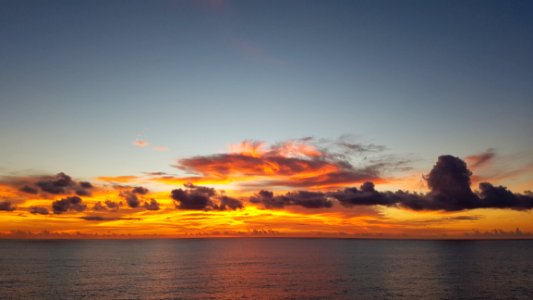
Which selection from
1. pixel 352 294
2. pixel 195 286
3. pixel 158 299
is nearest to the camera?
pixel 158 299

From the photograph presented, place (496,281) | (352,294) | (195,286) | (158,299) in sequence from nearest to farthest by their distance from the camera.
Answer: (158,299), (352,294), (195,286), (496,281)

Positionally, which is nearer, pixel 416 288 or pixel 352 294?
pixel 352 294

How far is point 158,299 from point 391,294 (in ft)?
169

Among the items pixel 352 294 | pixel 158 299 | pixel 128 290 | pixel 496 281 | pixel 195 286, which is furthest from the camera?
pixel 496 281

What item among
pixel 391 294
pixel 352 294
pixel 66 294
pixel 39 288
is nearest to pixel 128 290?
pixel 66 294

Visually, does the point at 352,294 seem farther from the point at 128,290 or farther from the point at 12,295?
the point at 12,295

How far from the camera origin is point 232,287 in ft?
355

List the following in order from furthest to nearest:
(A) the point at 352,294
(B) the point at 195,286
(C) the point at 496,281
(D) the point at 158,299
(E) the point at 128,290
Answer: (C) the point at 496,281, (B) the point at 195,286, (E) the point at 128,290, (A) the point at 352,294, (D) the point at 158,299

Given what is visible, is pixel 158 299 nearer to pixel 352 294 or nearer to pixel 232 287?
pixel 232 287

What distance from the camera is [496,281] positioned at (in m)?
123

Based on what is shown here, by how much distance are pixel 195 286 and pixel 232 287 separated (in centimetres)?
975

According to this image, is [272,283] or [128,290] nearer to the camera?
[128,290]

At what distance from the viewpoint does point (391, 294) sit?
317ft

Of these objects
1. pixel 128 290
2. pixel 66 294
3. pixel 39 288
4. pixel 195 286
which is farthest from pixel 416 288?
pixel 39 288
